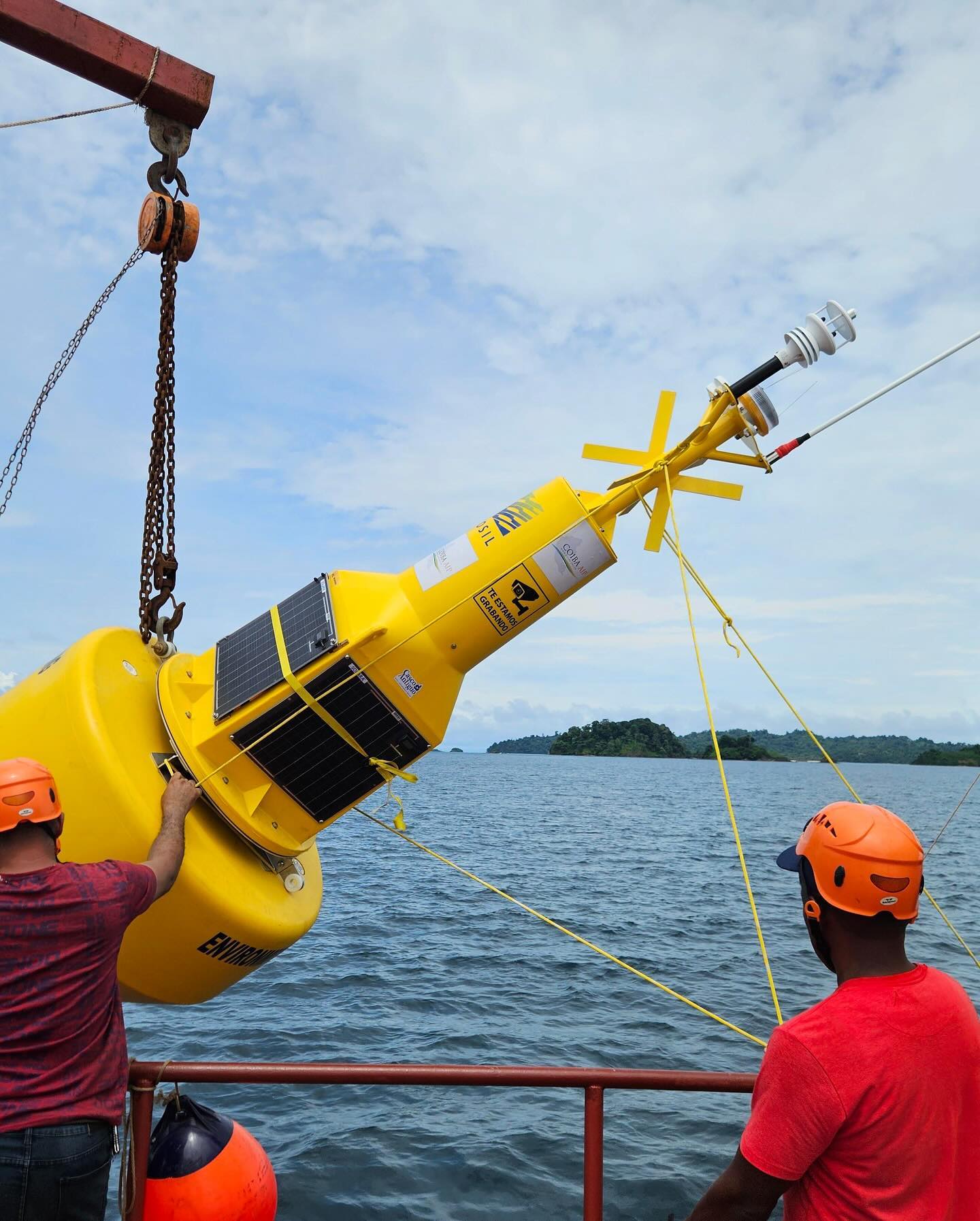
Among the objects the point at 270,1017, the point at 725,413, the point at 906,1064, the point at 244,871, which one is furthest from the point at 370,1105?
the point at 906,1064

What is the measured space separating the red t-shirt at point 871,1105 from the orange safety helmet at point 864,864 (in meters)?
0.18

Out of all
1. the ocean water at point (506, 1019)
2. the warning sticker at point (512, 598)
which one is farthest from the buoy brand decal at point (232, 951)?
the ocean water at point (506, 1019)

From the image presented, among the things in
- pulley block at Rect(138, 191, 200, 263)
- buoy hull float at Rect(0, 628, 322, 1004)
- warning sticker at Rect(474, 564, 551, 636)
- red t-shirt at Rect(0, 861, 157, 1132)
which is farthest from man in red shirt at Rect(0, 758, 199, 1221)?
pulley block at Rect(138, 191, 200, 263)

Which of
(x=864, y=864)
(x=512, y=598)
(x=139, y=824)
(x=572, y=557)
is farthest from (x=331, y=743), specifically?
(x=864, y=864)

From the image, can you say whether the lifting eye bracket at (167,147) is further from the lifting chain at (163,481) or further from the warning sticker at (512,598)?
the warning sticker at (512,598)

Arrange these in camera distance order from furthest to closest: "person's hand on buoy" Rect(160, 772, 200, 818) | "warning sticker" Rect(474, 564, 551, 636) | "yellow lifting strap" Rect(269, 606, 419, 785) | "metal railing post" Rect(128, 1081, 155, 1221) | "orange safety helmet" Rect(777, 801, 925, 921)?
"warning sticker" Rect(474, 564, 551, 636) → "yellow lifting strap" Rect(269, 606, 419, 785) → "person's hand on buoy" Rect(160, 772, 200, 818) → "metal railing post" Rect(128, 1081, 155, 1221) → "orange safety helmet" Rect(777, 801, 925, 921)

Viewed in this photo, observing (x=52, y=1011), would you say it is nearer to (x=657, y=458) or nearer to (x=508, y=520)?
(x=508, y=520)

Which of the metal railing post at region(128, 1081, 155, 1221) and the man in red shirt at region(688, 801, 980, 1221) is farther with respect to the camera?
the metal railing post at region(128, 1081, 155, 1221)

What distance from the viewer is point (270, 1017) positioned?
1253 centimetres

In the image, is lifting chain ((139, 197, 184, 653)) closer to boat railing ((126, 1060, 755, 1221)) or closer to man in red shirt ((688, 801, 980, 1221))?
boat railing ((126, 1060, 755, 1221))

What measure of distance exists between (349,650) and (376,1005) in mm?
10412

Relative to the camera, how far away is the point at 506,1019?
1276cm

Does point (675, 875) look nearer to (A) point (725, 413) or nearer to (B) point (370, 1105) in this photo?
(B) point (370, 1105)

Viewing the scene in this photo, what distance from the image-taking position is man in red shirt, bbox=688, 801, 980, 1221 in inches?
78.6
